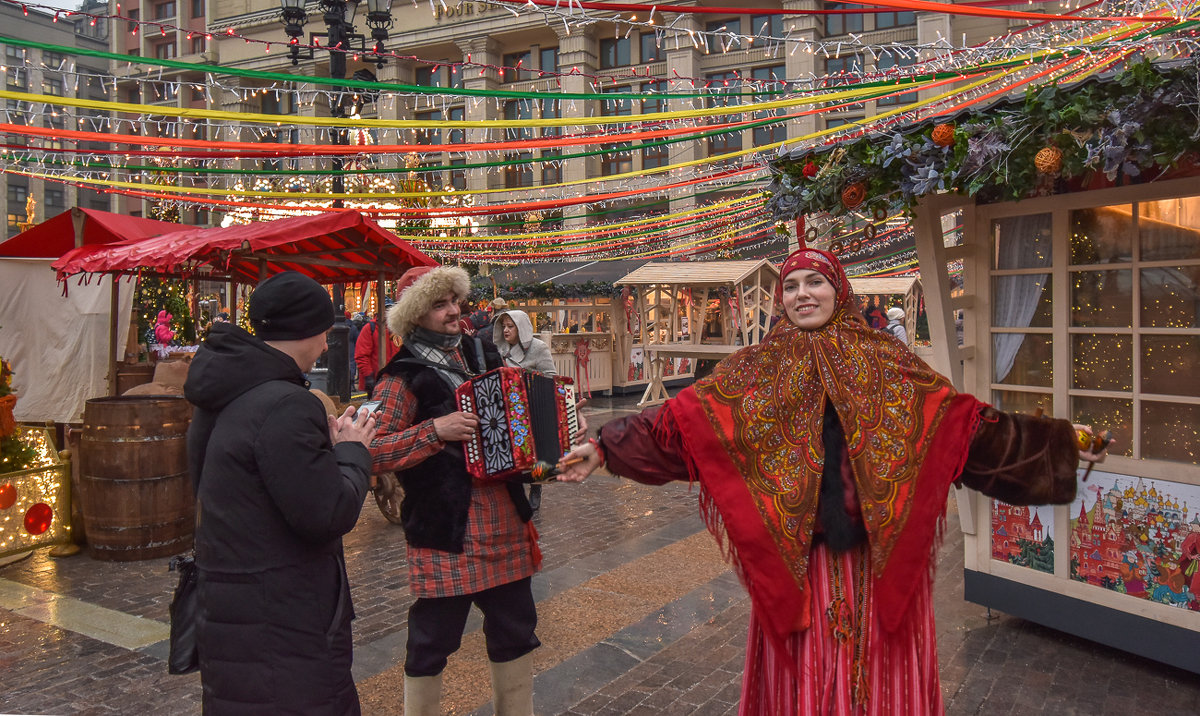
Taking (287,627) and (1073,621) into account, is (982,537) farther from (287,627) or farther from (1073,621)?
(287,627)

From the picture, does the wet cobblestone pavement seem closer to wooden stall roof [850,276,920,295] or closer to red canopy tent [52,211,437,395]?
red canopy tent [52,211,437,395]

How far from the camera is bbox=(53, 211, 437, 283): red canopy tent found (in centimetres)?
680

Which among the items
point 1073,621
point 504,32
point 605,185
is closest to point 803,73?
point 605,185

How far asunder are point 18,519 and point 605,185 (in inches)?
1061

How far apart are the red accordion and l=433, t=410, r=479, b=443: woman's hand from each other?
3cm

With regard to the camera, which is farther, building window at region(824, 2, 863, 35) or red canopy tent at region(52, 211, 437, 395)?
building window at region(824, 2, 863, 35)

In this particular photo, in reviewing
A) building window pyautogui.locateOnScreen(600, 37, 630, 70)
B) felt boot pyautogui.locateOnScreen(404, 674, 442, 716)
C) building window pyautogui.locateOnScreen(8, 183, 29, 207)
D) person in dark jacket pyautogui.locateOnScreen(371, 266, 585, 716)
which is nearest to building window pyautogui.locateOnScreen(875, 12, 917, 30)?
building window pyautogui.locateOnScreen(600, 37, 630, 70)

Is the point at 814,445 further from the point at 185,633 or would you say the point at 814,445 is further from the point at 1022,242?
the point at 1022,242

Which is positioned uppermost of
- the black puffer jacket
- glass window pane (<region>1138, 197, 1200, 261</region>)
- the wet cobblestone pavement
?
glass window pane (<region>1138, 197, 1200, 261</region>)

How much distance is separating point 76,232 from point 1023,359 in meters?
8.89

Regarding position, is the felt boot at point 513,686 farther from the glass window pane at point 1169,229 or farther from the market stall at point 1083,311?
the glass window pane at point 1169,229

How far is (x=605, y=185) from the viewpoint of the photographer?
103ft

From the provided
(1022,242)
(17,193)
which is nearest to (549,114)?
(1022,242)

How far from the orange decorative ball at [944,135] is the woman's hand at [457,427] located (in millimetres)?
2619
